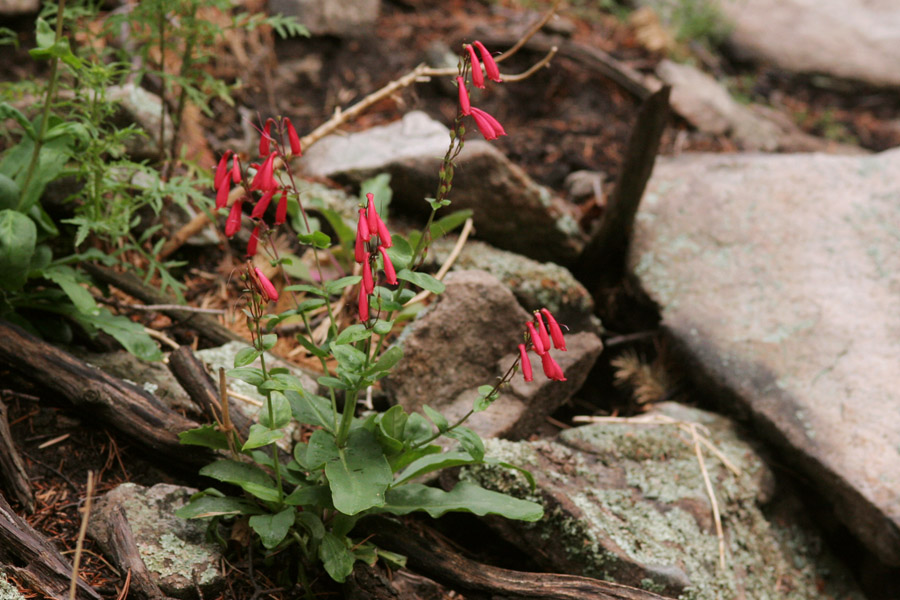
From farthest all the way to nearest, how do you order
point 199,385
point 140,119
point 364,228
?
point 140,119 < point 199,385 < point 364,228

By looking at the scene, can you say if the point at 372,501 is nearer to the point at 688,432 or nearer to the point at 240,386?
the point at 240,386

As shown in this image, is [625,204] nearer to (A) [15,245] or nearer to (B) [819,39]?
(A) [15,245]

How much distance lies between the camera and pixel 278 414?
7.00ft

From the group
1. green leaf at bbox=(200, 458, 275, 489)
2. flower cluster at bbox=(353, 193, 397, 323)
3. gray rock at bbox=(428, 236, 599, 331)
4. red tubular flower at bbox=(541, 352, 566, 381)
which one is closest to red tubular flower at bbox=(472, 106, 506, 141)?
flower cluster at bbox=(353, 193, 397, 323)

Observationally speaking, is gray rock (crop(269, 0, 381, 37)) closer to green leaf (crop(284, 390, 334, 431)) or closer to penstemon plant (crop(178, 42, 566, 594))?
penstemon plant (crop(178, 42, 566, 594))

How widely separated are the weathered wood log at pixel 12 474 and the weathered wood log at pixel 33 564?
301mm

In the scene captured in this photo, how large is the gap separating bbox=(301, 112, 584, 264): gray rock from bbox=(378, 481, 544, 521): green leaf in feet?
6.07

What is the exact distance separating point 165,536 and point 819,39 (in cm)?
690

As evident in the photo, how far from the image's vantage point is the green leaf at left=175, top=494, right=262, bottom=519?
2.21 meters

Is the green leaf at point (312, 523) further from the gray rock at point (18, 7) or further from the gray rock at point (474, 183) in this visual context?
the gray rock at point (18, 7)

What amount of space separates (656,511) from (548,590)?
0.74 meters

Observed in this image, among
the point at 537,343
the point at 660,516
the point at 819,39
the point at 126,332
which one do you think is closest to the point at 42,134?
the point at 126,332

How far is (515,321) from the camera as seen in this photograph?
3250 mm

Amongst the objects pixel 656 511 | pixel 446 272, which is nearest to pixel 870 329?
pixel 656 511
